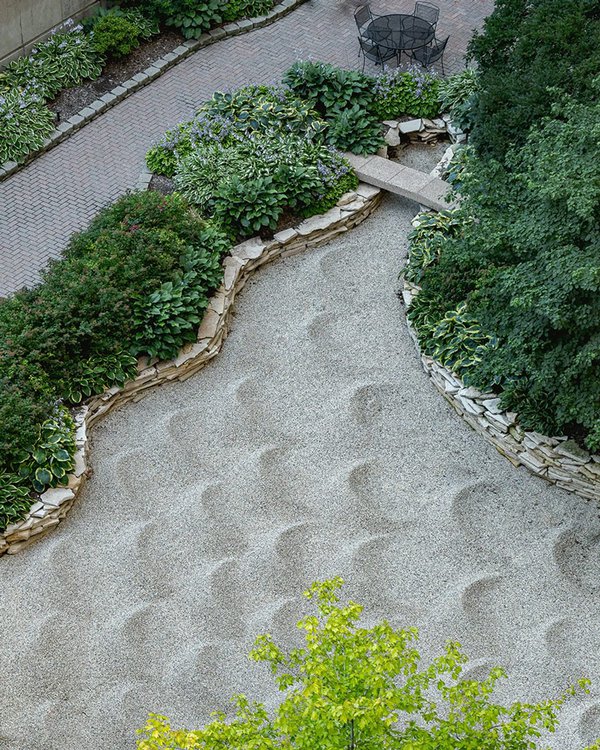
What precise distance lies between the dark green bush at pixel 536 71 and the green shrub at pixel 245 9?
5.92 metres

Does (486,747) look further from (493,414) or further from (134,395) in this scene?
(134,395)

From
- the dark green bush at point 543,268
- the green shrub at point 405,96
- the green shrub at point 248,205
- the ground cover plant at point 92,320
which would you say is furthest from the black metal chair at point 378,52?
the dark green bush at point 543,268

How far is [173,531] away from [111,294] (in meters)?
2.92

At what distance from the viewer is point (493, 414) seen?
1214 cm

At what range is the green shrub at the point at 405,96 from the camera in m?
16.0

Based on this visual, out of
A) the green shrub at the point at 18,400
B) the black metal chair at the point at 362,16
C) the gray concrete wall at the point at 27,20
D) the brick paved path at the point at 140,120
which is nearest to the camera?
the green shrub at the point at 18,400

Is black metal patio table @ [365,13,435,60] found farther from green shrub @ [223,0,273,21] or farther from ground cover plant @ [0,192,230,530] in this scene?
ground cover plant @ [0,192,230,530]

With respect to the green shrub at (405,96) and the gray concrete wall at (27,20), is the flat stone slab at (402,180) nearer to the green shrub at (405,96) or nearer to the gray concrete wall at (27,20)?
the green shrub at (405,96)

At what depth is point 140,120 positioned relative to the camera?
16609 mm

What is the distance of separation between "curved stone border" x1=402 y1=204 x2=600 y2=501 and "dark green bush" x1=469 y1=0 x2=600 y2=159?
2.83m

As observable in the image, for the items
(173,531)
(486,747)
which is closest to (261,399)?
(173,531)

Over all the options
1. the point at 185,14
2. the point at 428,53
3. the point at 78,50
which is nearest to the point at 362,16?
the point at 428,53

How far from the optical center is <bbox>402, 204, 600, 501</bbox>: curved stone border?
11672mm

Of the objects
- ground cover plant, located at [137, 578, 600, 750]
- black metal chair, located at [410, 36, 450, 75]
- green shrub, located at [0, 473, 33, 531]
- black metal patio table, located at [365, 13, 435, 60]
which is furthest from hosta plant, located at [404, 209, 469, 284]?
ground cover plant, located at [137, 578, 600, 750]
